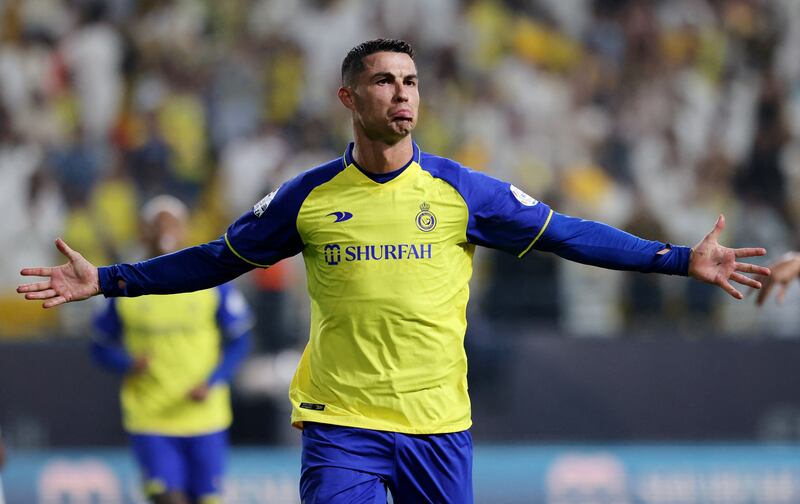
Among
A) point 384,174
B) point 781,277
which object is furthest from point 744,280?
point 384,174

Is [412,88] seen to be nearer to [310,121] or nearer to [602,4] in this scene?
[310,121]

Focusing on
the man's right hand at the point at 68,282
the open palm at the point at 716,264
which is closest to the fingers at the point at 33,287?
the man's right hand at the point at 68,282

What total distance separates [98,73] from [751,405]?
7709 millimetres

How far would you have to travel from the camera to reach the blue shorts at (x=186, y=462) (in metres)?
8.84

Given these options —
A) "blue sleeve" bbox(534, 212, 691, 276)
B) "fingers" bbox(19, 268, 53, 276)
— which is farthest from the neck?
"fingers" bbox(19, 268, 53, 276)

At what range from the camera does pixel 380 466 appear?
17.1ft

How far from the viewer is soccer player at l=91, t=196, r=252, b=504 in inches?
352

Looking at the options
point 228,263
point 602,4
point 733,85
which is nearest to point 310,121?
point 602,4

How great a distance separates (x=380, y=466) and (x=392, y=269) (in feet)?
2.50

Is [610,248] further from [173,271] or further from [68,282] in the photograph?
[68,282]

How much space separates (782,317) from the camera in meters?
13.2

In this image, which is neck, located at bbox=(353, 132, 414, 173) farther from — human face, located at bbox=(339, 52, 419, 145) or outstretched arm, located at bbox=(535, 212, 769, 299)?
outstretched arm, located at bbox=(535, 212, 769, 299)

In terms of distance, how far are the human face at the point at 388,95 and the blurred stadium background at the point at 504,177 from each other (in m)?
6.57

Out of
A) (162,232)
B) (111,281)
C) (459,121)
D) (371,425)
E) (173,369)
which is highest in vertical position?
(459,121)
